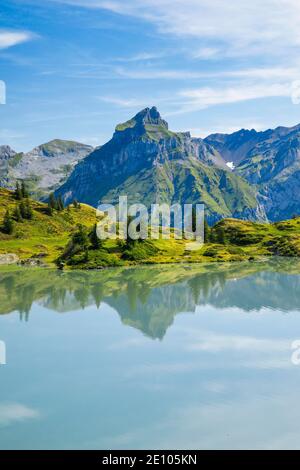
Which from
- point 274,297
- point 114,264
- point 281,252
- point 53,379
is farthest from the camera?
point 281,252

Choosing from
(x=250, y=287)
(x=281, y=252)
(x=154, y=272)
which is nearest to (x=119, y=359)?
(x=250, y=287)

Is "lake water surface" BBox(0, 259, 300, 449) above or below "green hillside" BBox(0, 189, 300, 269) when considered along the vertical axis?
below

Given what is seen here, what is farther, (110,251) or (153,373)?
(110,251)

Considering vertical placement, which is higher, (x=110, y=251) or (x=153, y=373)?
(x=110, y=251)

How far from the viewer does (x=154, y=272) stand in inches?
5812

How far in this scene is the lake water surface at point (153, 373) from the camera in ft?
122

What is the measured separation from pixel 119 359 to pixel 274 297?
57.0 metres

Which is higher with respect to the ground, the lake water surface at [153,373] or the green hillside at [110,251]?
the green hillside at [110,251]

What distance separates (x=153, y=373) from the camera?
171 feet

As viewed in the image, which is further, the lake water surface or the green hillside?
the green hillside

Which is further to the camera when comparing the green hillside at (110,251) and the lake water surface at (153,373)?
the green hillside at (110,251)

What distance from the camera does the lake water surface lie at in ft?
122

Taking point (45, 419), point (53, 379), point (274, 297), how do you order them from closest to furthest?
point (45, 419) → point (53, 379) → point (274, 297)
